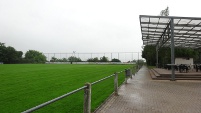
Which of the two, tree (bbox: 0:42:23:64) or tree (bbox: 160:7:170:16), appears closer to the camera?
tree (bbox: 160:7:170:16)

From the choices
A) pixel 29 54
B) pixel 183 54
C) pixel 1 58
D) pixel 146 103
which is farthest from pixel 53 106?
pixel 29 54

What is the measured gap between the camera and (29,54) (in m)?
109

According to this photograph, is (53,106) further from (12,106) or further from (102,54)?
(102,54)

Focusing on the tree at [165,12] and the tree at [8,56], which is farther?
the tree at [8,56]

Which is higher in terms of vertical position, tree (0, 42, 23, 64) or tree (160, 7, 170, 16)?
tree (160, 7, 170, 16)

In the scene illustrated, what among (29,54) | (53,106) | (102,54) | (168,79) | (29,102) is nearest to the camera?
(53,106)

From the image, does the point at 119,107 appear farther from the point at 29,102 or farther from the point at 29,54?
the point at 29,54

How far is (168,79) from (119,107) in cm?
1087

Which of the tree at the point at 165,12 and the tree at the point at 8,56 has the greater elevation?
the tree at the point at 165,12

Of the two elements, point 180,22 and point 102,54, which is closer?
point 180,22

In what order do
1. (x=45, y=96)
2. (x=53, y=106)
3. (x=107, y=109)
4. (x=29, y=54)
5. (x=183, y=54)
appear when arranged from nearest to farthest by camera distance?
(x=107, y=109)
(x=53, y=106)
(x=45, y=96)
(x=183, y=54)
(x=29, y=54)

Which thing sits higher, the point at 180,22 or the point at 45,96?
the point at 180,22

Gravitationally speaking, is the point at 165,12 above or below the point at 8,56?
above

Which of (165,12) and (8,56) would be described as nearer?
(165,12)
